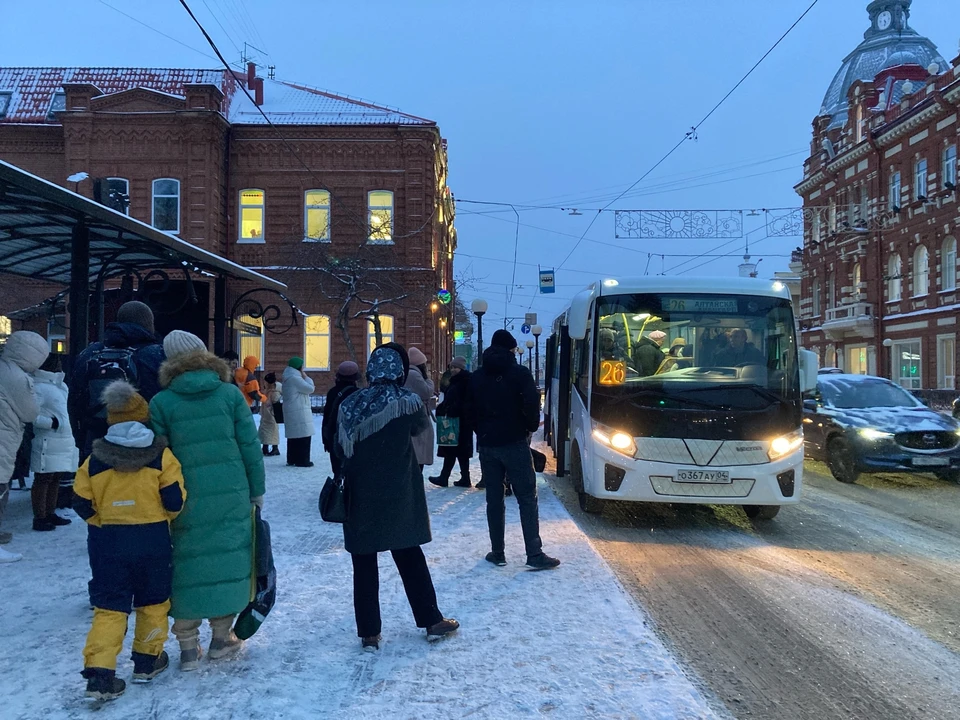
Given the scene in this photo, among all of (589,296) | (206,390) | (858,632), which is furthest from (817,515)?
(206,390)

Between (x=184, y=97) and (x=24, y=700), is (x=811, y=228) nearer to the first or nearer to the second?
(x=184, y=97)

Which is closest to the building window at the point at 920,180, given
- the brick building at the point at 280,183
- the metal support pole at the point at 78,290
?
the brick building at the point at 280,183

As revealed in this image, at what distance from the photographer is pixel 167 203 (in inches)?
1234

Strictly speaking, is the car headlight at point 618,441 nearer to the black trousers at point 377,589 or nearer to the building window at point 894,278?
the black trousers at point 377,589

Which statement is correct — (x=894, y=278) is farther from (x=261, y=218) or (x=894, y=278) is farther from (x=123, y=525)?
(x=123, y=525)

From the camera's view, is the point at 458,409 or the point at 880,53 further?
the point at 880,53

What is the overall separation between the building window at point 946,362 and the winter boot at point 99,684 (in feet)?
121

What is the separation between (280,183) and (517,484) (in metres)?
28.2

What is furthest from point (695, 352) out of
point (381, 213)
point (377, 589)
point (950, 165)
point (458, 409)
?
point (950, 165)

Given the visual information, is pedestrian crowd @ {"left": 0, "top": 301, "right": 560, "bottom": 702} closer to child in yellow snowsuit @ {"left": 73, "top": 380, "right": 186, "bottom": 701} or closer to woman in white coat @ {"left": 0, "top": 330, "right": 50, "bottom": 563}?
child in yellow snowsuit @ {"left": 73, "top": 380, "right": 186, "bottom": 701}

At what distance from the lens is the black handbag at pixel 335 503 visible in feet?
14.9

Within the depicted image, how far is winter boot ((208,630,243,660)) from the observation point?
4.45m

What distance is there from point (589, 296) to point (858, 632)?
16.3ft

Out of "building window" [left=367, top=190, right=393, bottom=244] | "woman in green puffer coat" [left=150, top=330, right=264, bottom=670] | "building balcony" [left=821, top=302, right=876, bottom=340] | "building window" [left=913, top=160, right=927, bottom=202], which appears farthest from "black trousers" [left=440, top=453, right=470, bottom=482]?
"building balcony" [left=821, top=302, right=876, bottom=340]
